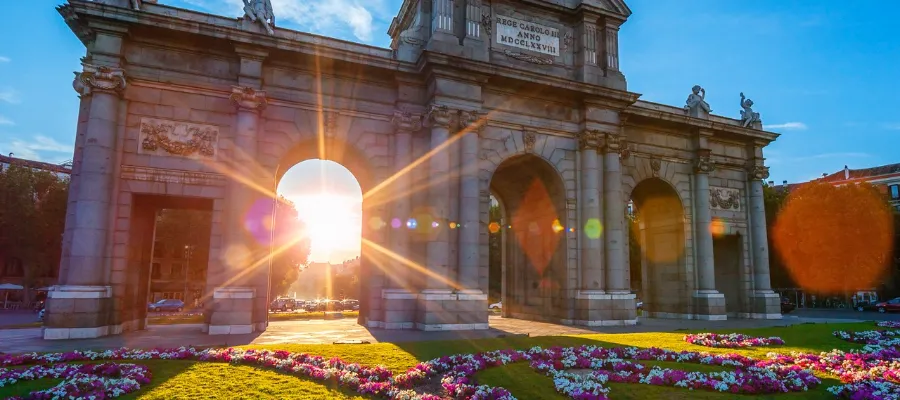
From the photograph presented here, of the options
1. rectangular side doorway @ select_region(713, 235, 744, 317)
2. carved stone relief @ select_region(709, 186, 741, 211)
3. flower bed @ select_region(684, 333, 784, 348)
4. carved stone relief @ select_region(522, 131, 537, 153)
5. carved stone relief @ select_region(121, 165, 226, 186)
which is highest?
carved stone relief @ select_region(522, 131, 537, 153)

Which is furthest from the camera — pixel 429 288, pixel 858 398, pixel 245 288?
pixel 429 288

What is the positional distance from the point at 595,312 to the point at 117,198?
1934 cm

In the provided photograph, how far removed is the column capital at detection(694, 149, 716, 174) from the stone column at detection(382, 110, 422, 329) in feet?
53.3

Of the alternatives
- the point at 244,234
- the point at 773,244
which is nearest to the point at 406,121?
the point at 244,234

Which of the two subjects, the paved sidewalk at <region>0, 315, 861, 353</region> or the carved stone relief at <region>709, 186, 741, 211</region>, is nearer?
the paved sidewalk at <region>0, 315, 861, 353</region>

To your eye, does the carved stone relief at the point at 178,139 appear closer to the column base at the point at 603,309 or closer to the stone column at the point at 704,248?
the column base at the point at 603,309

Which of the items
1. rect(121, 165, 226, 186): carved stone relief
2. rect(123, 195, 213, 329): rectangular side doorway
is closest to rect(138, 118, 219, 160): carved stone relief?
rect(121, 165, 226, 186): carved stone relief

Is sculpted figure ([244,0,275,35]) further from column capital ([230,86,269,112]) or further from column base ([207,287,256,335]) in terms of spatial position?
column base ([207,287,256,335])

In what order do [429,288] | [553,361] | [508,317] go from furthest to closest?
1. [508,317]
2. [429,288]
3. [553,361]

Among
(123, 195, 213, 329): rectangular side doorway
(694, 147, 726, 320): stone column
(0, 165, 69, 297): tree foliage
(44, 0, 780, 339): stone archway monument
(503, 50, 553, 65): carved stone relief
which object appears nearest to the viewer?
(44, 0, 780, 339): stone archway monument

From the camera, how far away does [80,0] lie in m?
18.7

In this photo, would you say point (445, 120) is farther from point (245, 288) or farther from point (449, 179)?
point (245, 288)

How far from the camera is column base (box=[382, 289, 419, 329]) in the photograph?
68.9ft

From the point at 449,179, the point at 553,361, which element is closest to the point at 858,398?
the point at 553,361
